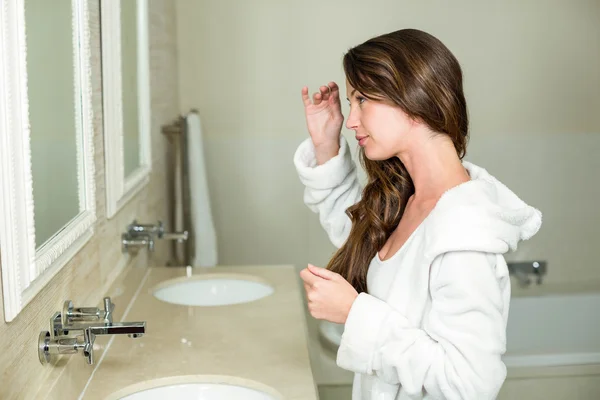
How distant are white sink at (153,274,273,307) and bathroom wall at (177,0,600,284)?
3.54 feet

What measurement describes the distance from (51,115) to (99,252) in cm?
45

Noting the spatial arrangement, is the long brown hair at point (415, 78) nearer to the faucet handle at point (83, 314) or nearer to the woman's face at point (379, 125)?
the woman's face at point (379, 125)

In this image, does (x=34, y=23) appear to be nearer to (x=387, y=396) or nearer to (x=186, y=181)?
(x=387, y=396)

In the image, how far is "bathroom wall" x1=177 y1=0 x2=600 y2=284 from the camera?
116 inches

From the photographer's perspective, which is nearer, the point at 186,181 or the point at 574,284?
the point at 186,181

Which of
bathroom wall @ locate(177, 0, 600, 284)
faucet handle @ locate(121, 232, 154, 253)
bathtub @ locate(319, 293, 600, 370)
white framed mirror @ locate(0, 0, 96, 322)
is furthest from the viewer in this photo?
bathtub @ locate(319, 293, 600, 370)

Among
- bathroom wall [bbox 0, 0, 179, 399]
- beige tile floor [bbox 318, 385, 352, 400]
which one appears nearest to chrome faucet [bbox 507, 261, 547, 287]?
beige tile floor [bbox 318, 385, 352, 400]

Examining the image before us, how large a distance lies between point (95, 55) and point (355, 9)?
1.59 m

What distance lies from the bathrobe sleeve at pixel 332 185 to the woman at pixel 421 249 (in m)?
0.16

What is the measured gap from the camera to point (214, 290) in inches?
78.4

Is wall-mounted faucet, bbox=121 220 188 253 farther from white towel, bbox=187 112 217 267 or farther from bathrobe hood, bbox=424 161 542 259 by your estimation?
bathrobe hood, bbox=424 161 542 259

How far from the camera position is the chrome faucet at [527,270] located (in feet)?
10.3

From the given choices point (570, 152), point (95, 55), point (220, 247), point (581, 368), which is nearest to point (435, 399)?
point (95, 55)

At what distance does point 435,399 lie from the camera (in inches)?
47.6
